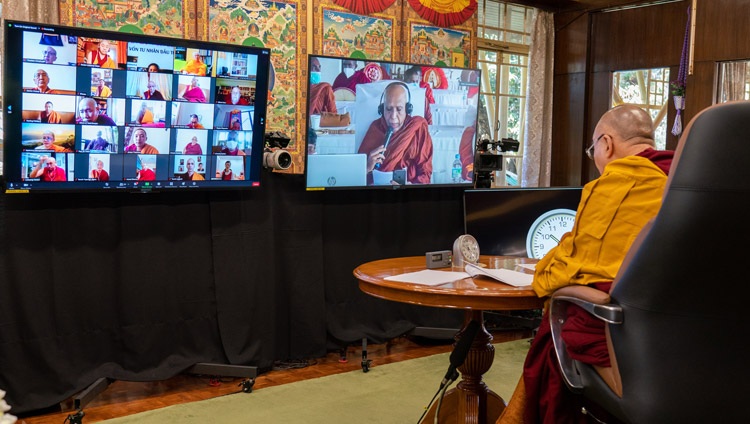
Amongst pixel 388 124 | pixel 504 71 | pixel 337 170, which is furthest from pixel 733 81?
pixel 337 170

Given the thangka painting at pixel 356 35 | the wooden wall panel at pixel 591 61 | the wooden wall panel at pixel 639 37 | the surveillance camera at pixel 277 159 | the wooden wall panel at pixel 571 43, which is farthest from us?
the wooden wall panel at pixel 571 43

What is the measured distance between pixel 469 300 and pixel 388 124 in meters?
2.27

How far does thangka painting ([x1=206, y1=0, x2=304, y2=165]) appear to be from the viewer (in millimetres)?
4922

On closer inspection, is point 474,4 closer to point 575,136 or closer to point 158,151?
point 575,136

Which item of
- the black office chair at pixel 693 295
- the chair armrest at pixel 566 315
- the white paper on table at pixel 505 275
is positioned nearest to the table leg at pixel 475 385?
the white paper on table at pixel 505 275

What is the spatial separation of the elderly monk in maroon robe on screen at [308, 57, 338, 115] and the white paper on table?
1.67 meters

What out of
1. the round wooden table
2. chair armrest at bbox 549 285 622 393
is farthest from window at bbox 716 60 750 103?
chair armrest at bbox 549 285 622 393

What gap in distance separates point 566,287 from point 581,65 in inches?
195

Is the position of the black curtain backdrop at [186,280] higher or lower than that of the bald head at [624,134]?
lower

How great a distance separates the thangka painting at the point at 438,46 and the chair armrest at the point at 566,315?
3695 millimetres

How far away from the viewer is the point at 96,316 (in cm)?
374

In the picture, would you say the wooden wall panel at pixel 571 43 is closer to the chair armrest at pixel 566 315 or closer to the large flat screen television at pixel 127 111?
the large flat screen television at pixel 127 111

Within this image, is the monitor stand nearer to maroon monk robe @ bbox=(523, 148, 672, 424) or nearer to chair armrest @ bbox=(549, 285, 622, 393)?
maroon monk robe @ bbox=(523, 148, 672, 424)

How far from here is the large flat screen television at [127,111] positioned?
3357 millimetres
